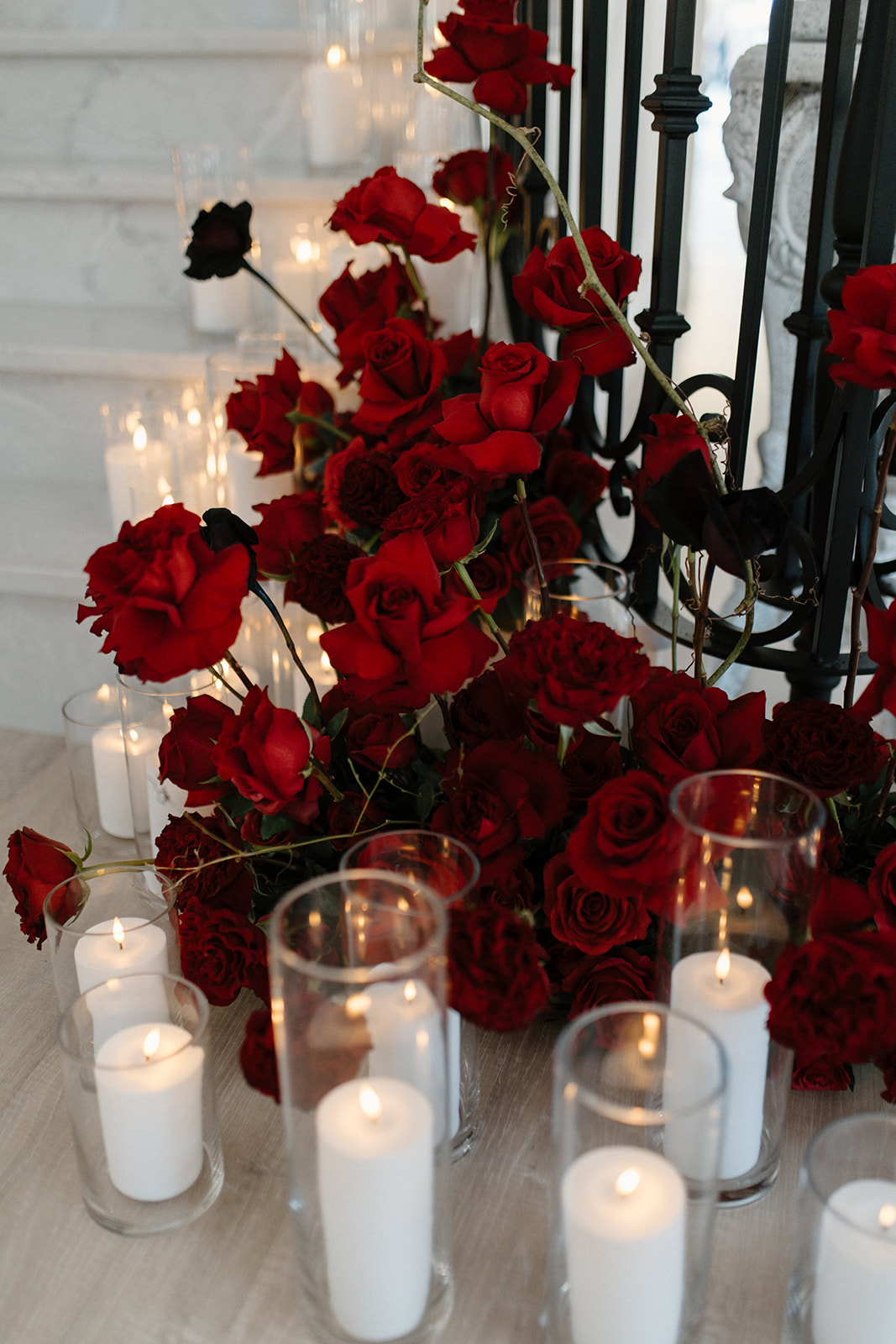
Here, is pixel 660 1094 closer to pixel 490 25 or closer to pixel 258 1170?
pixel 258 1170

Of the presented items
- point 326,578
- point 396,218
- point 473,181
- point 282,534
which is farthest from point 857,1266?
point 473,181

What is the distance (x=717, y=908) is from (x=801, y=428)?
1.75ft

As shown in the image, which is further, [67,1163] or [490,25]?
[490,25]

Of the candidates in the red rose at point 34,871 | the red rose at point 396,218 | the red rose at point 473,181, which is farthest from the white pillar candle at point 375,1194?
the red rose at point 473,181

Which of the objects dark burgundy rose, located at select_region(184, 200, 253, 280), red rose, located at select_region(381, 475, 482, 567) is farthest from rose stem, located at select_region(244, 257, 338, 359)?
red rose, located at select_region(381, 475, 482, 567)

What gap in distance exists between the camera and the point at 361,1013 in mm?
549

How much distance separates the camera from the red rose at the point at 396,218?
1.00 m

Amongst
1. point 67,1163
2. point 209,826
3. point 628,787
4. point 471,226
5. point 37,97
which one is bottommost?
point 67,1163

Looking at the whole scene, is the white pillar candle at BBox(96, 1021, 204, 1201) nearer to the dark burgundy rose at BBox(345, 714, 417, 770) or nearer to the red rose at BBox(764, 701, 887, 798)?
the dark burgundy rose at BBox(345, 714, 417, 770)

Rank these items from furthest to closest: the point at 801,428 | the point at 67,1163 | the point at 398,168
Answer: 1. the point at 398,168
2. the point at 801,428
3. the point at 67,1163

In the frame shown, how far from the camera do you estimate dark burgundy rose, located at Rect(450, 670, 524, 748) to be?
817 millimetres

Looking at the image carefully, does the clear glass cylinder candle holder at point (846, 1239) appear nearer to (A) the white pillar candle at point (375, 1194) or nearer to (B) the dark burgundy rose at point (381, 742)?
(A) the white pillar candle at point (375, 1194)

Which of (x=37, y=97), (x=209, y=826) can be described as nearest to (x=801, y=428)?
(x=209, y=826)

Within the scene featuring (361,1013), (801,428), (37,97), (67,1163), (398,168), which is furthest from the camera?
(37,97)
